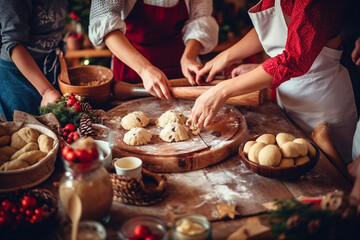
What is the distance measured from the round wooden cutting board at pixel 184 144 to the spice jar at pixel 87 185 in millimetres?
470

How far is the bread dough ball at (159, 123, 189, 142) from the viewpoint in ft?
5.77

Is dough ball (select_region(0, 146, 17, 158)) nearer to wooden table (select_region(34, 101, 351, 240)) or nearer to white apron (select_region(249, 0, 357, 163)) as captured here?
wooden table (select_region(34, 101, 351, 240))

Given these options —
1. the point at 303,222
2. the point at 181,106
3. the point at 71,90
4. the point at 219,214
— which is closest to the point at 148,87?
the point at 181,106

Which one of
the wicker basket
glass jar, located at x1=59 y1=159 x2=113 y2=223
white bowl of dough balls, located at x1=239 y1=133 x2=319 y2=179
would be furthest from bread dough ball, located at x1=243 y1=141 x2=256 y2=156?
glass jar, located at x1=59 y1=159 x2=113 y2=223

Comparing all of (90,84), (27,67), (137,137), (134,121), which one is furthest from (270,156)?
(27,67)

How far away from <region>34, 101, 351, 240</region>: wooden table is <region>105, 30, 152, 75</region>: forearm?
0.78m

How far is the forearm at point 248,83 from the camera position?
1.64 meters

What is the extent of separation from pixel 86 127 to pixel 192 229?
86 cm

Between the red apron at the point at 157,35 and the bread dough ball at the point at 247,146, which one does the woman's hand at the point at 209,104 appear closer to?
the bread dough ball at the point at 247,146

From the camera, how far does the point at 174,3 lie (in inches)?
90.4

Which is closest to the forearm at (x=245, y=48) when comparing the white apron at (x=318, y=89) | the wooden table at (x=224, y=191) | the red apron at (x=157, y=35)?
the white apron at (x=318, y=89)

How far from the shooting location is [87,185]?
111 cm

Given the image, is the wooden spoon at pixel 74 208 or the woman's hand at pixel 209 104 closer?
the wooden spoon at pixel 74 208

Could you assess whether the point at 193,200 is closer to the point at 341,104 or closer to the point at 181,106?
the point at 181,106
